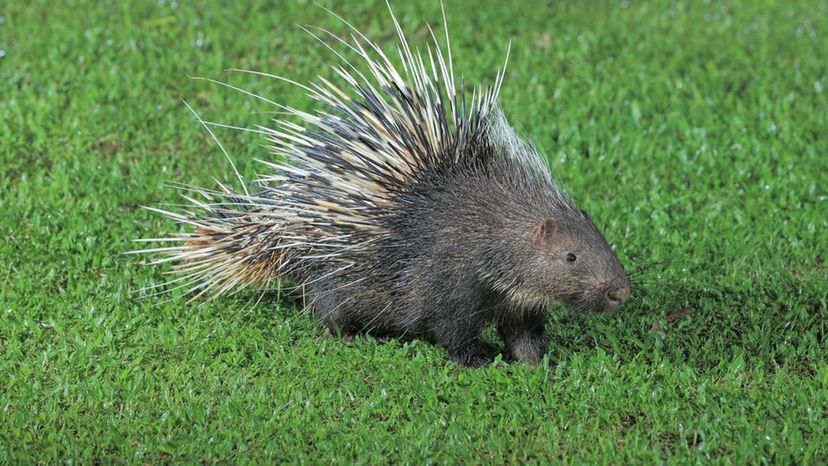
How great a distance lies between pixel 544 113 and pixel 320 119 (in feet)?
13.1

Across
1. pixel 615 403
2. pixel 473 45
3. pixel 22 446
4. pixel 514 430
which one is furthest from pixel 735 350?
pixel 473 45

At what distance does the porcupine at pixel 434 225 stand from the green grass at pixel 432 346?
324mm

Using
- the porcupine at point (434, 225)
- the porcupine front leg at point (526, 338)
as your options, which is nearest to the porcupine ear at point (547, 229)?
the porcupine at point (434, 225)

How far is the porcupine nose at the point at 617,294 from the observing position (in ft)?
19.2

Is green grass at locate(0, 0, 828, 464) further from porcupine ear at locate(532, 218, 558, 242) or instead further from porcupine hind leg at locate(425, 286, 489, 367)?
porcupine ear at locate(532, 218, 558, 242)

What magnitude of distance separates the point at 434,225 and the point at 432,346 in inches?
32.3

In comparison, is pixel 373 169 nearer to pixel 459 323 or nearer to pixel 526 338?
pixel 459 323

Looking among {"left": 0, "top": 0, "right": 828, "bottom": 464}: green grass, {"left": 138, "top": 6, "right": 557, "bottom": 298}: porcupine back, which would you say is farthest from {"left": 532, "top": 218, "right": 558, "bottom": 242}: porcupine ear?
{"left": 0, "top": 0, "right": 828, "bottom": 464}: green grass

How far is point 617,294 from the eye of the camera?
5859 mm

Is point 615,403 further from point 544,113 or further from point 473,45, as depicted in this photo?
point 473,45

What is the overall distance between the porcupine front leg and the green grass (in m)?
0.16

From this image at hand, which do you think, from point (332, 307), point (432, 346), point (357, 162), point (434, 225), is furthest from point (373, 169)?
point (432, 346)

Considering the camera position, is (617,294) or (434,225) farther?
(434,225)

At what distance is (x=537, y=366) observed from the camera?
639 centimetres
